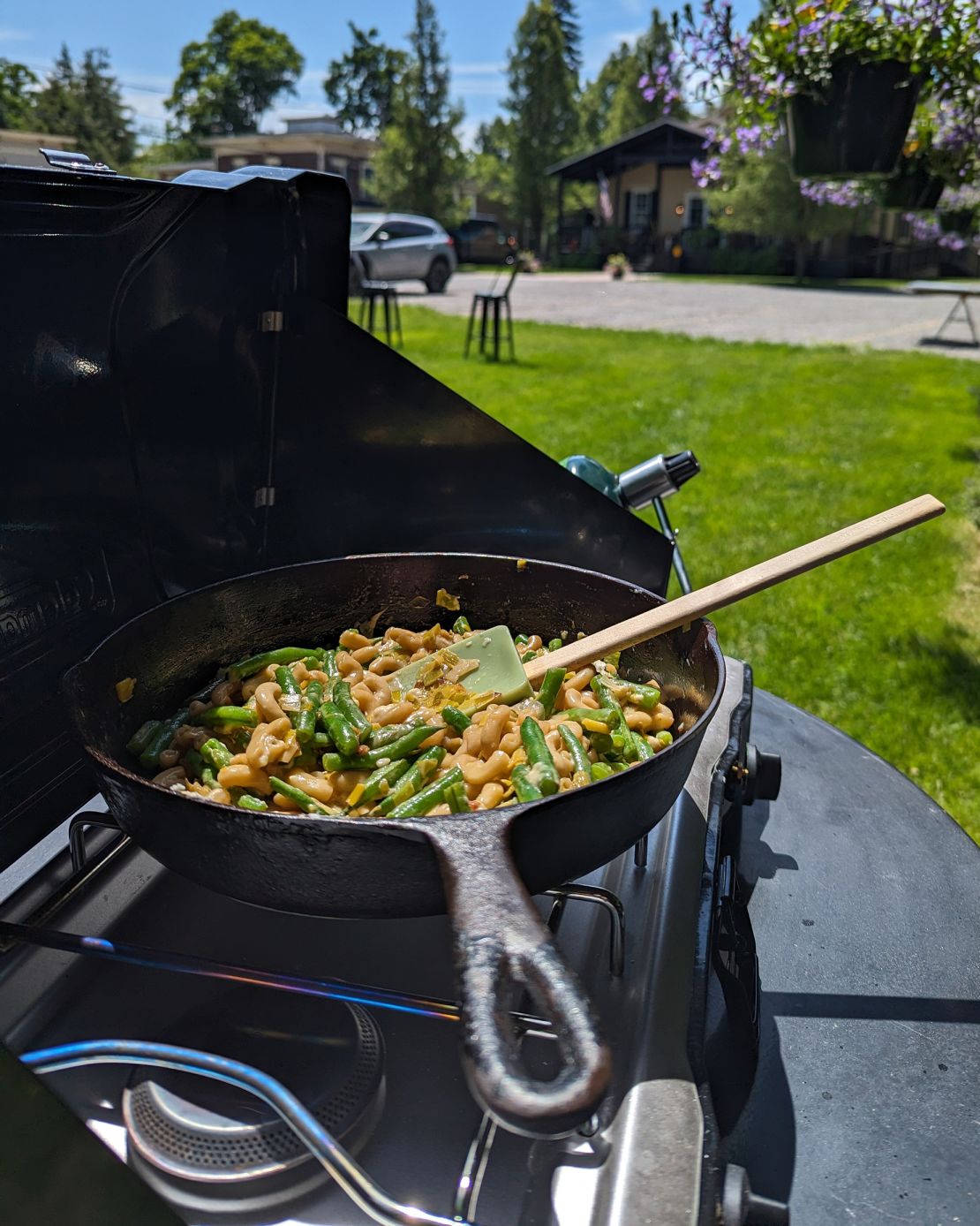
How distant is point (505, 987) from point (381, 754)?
63 centimetres

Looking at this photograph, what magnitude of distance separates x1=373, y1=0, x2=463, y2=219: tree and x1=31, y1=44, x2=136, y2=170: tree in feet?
44.4

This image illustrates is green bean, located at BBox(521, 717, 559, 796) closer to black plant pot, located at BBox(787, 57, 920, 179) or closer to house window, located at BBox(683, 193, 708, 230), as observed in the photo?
black plant pot, located at BBox(787, 57, 920, 179)

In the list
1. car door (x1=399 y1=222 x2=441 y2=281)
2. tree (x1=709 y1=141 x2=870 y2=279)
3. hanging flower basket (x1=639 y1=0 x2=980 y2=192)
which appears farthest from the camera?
tree (x1=709 y1=141 x2=870 y2=279)

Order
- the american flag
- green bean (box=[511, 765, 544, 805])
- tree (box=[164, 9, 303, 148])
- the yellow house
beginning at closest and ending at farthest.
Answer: green bean (box=[511, 765, 544, 805]), the american flag, the yellow house, tree (box=[164, 9, 303, 148])

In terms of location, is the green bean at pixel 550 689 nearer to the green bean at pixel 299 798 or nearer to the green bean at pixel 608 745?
the green bean at pixel 608 745

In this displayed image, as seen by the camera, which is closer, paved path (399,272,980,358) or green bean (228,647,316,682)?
green bean (228,647,316,682)

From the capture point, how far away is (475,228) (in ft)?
127

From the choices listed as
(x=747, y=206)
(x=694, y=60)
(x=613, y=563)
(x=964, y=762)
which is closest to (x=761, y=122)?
(x=694, y=60)

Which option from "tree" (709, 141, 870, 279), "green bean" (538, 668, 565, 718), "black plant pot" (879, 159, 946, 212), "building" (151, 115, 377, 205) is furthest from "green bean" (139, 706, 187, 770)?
"building" (151, 115, 377, 205)

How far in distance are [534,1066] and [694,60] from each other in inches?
168

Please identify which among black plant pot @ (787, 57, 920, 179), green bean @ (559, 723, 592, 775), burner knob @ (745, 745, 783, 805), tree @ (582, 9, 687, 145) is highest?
tree @ (582, 9, 687, 145)

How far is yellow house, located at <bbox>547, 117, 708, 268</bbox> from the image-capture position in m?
35.8

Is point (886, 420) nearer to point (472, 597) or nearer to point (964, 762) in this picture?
point (964, 762)

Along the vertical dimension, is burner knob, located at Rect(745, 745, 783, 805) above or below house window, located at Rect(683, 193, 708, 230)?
above
